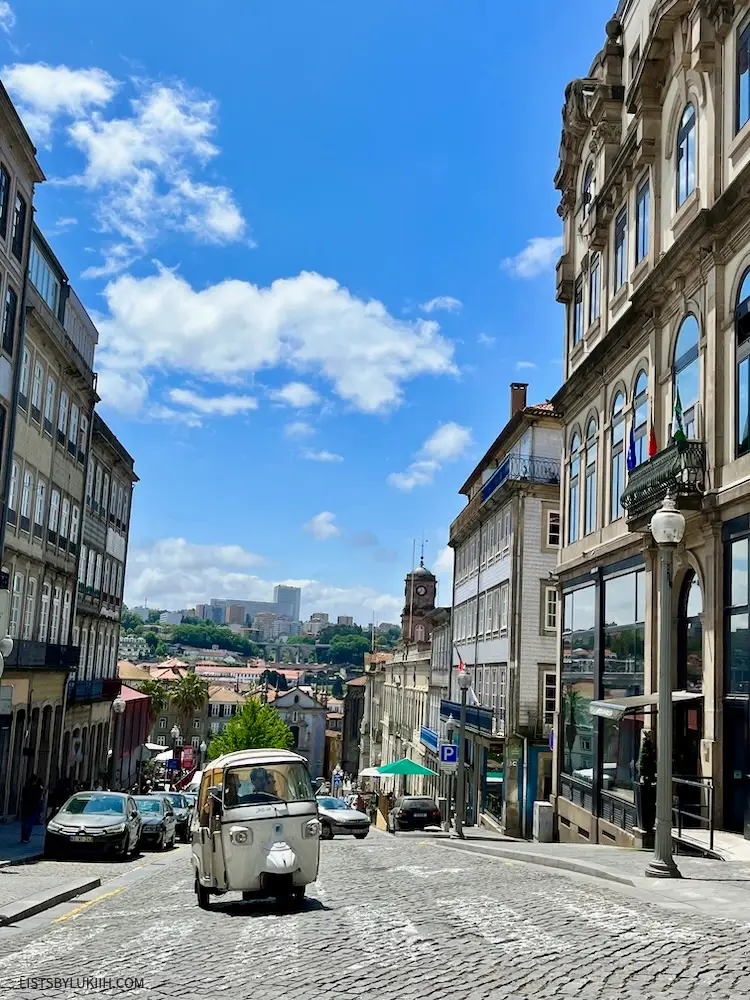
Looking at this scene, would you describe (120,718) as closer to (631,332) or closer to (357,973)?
(631,332)

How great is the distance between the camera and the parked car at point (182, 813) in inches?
1164

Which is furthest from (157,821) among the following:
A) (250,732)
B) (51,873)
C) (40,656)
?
(250,732)

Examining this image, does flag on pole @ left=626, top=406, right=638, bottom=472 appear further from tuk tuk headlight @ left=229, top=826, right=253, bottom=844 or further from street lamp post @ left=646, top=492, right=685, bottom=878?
tuk tuk headlight @ left=229, top=826, right=253, bottom=844

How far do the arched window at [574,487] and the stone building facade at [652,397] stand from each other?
0.33ft

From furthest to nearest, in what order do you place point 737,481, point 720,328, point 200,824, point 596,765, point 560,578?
point 560,578, point 596,765, point 720,328, point 737,481, point 200,824

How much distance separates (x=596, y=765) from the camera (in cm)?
2881

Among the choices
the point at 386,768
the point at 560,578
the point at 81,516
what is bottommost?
the point at 386,768

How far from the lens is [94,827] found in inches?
830

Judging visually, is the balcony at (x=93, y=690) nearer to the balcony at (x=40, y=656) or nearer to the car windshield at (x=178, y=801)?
the balcony at (x=40, y=656)

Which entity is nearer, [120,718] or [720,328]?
[720,328]

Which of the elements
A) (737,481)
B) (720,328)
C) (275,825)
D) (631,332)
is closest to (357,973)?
(275,825)

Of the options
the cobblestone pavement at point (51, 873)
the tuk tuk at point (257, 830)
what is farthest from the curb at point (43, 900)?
the tuk tuk at point (257, 830)

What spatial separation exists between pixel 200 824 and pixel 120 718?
47.0 meters

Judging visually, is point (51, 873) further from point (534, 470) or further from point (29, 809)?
point (534, 470)
